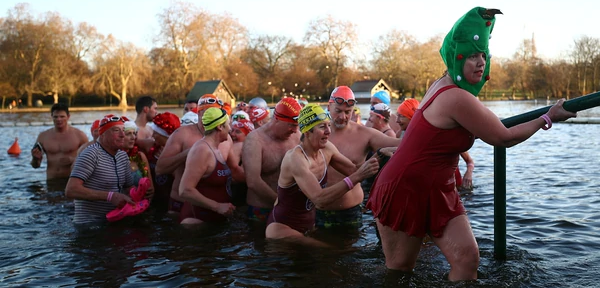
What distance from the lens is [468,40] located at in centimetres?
317

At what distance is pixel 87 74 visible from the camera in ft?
216

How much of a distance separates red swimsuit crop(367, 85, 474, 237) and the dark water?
0.52m

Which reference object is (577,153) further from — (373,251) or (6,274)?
(6,274)

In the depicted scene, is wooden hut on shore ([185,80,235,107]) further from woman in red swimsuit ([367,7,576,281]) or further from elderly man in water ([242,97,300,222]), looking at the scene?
woman in red swimsuit ([367,7,576,281])

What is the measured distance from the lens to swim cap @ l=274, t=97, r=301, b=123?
5781 millimetres

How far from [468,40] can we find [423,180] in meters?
0.86

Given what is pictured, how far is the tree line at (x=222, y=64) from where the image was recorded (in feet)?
206

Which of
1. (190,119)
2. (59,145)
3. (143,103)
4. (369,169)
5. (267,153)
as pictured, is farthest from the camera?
(59,145)

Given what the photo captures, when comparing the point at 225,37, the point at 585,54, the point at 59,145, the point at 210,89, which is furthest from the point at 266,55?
the point at 59,145

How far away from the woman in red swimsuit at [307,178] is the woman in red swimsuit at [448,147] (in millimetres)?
720

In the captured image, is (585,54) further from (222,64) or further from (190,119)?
(190,119)

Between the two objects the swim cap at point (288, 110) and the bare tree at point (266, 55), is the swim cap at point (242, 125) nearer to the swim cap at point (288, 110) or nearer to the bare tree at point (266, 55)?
the swim cap at point (288, 110)

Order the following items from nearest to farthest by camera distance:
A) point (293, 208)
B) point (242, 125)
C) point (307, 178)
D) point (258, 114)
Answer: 1. point (307, 178)
2. point (293, 208)
3. point (242, 125)
4. point (258, 114)

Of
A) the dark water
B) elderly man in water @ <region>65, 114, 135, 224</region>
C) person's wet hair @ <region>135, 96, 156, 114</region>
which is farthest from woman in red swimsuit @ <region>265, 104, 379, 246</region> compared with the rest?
person's wet hair @ <region>135, 96, 156, 114</region>
